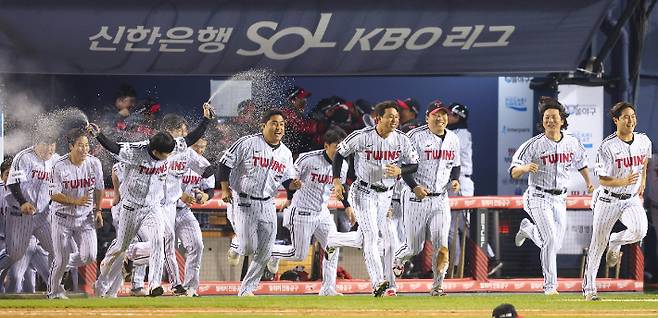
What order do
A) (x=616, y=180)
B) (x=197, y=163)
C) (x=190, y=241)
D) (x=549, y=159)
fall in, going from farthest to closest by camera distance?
(x=197, y=163)
(x=190, y=241)
(x=549, y=159)
(x=616, y=180)

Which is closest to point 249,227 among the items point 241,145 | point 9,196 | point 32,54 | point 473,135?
point 241,145

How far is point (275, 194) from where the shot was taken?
16312mm

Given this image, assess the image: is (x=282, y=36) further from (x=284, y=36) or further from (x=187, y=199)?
(x=187, y=199)

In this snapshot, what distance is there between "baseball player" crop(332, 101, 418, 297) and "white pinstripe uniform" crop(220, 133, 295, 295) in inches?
25.4

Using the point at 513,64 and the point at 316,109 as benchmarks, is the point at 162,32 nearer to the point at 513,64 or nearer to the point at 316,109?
the point at 316,109

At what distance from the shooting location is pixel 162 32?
1936cm

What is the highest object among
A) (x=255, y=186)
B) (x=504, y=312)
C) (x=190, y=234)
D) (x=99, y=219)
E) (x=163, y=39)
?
(x=163, y=39)

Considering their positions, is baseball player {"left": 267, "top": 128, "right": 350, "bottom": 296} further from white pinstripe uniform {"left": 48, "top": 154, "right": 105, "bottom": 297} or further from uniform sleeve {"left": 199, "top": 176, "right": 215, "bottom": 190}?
white pinstripe uniform {"left": 48, "top": 154, "right": 105, "bottom": 297}

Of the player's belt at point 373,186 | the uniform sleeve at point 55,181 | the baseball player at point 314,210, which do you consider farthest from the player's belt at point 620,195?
the uniform sleeve at point 55,181

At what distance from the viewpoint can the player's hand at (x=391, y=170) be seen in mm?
15820

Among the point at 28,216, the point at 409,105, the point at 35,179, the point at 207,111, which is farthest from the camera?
the point at 409,105

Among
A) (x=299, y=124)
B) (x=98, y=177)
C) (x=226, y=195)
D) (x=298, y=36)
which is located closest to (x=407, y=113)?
(x=299, y=124)

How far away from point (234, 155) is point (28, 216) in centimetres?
289

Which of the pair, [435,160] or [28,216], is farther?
[28,216]
